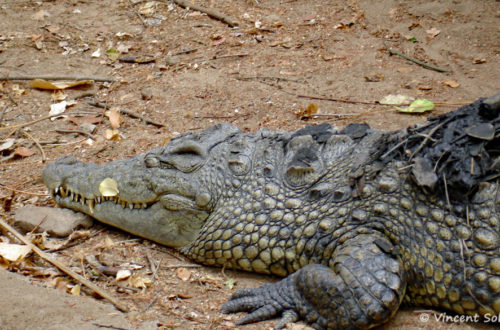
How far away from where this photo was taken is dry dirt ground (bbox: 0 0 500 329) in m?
3.57

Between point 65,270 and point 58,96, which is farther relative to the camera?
point 58,96

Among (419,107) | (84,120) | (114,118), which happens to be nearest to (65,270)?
(114,118)

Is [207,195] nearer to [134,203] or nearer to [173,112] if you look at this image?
[134,203]

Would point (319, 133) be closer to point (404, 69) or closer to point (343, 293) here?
point (343, 293)

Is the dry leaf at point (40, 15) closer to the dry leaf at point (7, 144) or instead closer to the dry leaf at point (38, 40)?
the dry leaf at point (38, 40)

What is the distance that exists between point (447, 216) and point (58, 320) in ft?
6.73

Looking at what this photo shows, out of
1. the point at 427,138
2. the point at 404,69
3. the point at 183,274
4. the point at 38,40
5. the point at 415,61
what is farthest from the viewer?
the point at 38,40

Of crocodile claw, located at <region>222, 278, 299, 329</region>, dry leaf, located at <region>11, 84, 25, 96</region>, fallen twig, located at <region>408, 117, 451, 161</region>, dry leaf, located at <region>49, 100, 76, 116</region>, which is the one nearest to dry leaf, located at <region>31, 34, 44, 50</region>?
dry leaf, located at <region>11, 84, 25, 96</region>

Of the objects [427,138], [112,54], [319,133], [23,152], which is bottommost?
[23,152]

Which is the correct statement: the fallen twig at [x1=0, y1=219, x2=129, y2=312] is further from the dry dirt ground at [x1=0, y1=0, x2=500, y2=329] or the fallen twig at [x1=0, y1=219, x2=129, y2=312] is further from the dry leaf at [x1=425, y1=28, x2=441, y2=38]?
the dry leaf at [x1=425, y1=28, x2=441, y2=38]

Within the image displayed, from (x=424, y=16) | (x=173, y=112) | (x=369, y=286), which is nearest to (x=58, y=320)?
(x=369, y=286)

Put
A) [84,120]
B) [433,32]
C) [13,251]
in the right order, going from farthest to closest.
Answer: [433,32] → [84,120] → [13,251]

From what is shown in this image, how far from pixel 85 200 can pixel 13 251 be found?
2.28 feet

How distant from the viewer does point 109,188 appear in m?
3.88
